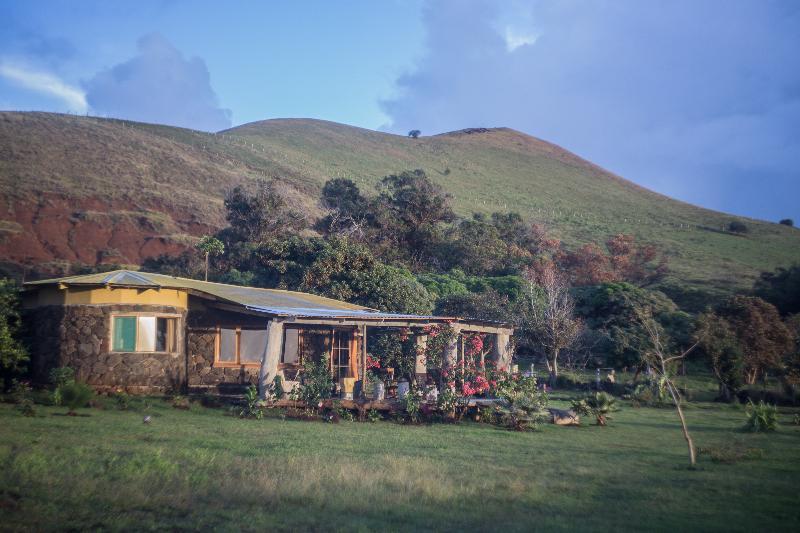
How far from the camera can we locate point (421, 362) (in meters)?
18.9

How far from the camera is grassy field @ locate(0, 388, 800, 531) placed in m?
7.61

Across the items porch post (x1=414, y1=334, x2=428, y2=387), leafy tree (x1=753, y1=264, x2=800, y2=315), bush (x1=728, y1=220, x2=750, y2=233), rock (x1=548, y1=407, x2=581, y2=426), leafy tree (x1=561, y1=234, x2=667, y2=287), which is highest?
bush (x1=728, y1=220, x2=750, y2=233)

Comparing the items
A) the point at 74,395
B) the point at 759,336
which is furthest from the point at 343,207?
the point at 74,395

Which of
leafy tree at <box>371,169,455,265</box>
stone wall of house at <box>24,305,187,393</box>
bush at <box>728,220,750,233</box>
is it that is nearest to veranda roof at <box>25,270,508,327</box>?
stone wall of house at <box>24,305,187,393</box>

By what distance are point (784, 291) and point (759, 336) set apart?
16.6 meters

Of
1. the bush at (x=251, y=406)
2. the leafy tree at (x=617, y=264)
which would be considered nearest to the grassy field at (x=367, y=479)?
the bush at (x=251, y=406)

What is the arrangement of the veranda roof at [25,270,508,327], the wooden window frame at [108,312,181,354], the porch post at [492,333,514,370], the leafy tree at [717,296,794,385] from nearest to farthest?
1. the veranda roof at [25,270,508,327]
2. the wooden window frame at [108,312,181,354]
3. the porch post at [492,333,514,370]
4. the leafy tree at [717,296,794,385]

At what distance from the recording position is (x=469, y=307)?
33312mm

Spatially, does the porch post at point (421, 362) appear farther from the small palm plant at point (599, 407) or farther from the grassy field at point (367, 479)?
the small palm plant at point (599, 407)

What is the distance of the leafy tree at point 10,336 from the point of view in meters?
17.1

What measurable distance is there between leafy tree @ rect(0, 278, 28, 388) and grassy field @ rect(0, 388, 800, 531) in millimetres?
2590

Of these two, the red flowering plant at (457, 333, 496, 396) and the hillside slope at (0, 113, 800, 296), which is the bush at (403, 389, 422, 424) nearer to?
the red flowering plant at (457, 333, 496, 396)

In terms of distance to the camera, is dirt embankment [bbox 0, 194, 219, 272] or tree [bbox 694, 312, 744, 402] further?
dirt embankment [bbox 0, 194, 219, 272]

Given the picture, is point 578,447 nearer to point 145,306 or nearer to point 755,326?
point 145,306
